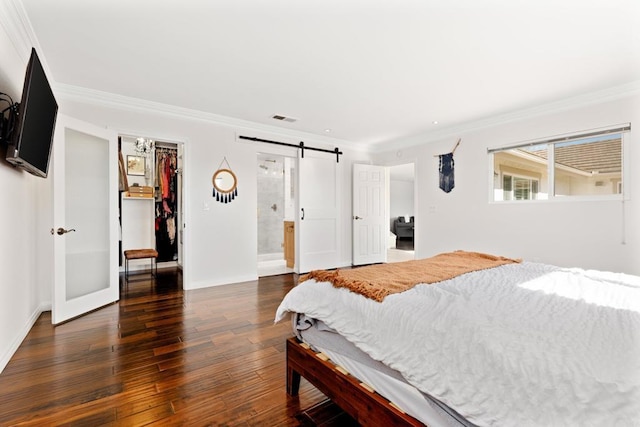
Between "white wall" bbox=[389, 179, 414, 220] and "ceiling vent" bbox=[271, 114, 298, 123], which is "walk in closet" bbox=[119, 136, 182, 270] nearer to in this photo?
"ceiling vent" bbox=[271, 114, 298, 123]

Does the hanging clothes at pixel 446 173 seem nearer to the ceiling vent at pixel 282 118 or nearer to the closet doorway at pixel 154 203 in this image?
the ceiling vent at pixel 282 118

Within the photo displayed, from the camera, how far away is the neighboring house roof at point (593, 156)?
3365mm

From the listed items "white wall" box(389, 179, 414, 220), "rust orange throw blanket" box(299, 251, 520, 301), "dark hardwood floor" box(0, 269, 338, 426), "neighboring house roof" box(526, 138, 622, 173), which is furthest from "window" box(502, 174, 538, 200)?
"white wall" box(389, 179, 414, 220)

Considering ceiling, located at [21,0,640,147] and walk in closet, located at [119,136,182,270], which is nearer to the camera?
ceiling, located at [21,0,640,147]

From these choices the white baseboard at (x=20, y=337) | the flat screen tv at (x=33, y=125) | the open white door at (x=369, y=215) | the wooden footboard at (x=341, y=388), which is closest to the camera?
the wooden footboard at (x=341, y=388)

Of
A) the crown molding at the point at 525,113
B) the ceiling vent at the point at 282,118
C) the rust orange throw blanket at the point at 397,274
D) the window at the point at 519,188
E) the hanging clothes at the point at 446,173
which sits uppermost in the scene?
the ceiling vent at the point at 282,118

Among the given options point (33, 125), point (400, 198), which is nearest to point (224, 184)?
point (33, 125)

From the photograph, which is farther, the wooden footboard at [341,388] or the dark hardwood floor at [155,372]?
the dark hardwood floor at [155,372]

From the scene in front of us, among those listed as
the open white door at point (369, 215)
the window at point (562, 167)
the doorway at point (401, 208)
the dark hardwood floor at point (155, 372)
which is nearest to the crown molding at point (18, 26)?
the dark hardwood floor at point (155, 372)

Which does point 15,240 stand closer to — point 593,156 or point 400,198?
point 593,156

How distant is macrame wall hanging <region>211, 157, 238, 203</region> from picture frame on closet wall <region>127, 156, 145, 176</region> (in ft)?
8.21

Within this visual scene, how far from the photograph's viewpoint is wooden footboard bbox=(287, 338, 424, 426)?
1.20 m

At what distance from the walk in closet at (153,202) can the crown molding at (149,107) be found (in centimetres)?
174

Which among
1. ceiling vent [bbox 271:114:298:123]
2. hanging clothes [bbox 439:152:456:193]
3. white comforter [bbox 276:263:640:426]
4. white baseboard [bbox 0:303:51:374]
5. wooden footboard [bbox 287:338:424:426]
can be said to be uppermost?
ceiling vent [bbox 271:114:298:123]
